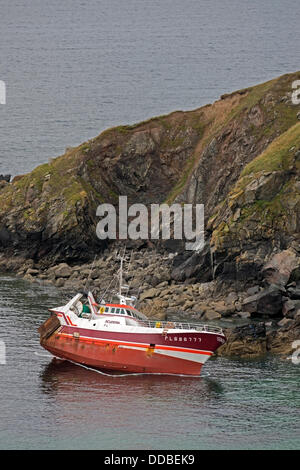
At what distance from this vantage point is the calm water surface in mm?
56625

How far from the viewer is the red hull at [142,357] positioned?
240 ft

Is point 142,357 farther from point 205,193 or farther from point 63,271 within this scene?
point 205,193

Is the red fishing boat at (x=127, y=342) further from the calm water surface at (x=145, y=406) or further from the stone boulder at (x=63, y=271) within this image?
the stone boulder at (x=63, y=271)

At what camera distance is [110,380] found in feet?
236

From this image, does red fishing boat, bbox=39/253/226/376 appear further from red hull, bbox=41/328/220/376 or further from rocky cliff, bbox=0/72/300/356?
rocky cliff, bbox=0/72/300/356

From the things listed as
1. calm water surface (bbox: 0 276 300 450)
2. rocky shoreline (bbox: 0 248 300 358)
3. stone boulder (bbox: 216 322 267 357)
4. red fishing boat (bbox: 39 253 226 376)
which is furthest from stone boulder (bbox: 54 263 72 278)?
stone boulder (bbox: 216 322 267 357)

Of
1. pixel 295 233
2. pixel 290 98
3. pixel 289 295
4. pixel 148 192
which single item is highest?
pixel 290 98

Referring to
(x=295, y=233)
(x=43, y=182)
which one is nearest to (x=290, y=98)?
(x=295, y=233)

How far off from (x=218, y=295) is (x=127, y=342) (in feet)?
94.6

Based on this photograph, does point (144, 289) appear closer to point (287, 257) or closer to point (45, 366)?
point (287, 257)

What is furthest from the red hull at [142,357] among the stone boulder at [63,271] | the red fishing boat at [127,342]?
the stone boulder at [63,271]

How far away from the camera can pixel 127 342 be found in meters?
74.0

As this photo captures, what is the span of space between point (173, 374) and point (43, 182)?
72644 millimetres

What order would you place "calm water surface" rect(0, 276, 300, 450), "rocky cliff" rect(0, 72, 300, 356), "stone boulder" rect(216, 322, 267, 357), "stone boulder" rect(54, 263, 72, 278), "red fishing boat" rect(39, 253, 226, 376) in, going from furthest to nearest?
"stone boulder" rect(54, 263, 72, 278), "rocky cliff" rect(0, 72, 300, 356), "stone boulder" rect(216, 322, 267, 357), "red fishing boat" rect(39, 253, 226, 376), "calm water surface" rect(0, 276, 300, 450)
